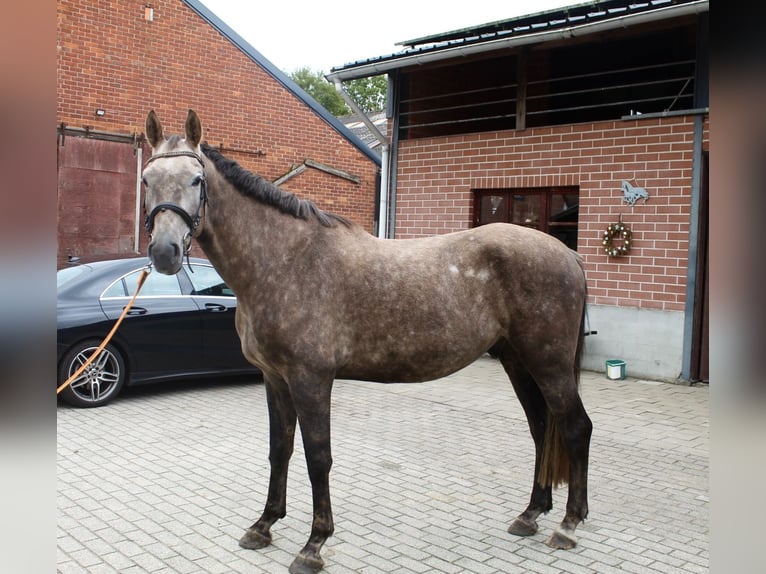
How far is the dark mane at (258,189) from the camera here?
3.51 metres

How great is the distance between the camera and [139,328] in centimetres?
728

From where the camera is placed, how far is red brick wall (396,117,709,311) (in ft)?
27.9

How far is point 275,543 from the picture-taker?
3762 millimetres

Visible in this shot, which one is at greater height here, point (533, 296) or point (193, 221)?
point (193, 221)

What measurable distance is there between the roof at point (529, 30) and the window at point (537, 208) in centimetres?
225

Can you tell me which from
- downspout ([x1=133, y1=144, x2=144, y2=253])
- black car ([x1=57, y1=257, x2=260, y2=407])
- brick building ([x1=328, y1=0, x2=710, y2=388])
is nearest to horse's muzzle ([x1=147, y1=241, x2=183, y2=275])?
black car ([x1=57, y1=257, x2=260, y2=407])

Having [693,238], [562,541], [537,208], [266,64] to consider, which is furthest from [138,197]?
[562,541]

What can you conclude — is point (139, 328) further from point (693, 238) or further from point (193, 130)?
point (693, 238)

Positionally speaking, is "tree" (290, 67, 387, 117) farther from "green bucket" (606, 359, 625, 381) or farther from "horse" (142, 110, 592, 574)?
"horse" (142, 110, 592, 574)

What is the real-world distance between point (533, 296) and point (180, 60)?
11651 mm

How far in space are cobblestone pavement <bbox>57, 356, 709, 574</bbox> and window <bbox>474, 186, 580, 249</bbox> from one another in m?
3.07

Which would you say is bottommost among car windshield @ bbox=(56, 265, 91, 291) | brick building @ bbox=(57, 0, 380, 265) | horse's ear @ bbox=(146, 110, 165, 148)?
car windshield @ bbox=(56, 265, 91, 291)
